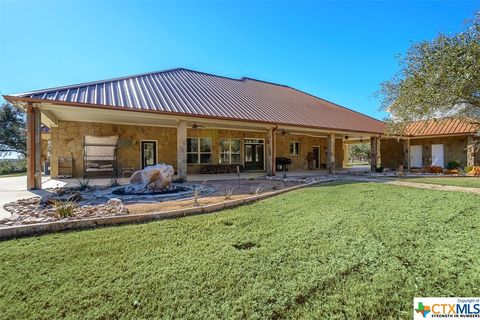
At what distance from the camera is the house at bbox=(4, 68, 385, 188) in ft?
30.2

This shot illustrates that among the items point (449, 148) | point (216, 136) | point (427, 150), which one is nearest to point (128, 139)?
point (216, 136)

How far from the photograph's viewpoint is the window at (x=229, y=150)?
646 inches

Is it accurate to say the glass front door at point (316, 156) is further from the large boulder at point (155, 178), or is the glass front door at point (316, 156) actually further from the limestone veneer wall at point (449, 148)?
the large boulder at point (155, 178)

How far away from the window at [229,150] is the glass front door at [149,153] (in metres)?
4.11

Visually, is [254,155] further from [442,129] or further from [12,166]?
[12,166]

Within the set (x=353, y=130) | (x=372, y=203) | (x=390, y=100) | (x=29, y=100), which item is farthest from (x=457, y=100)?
(x=29, y=100)

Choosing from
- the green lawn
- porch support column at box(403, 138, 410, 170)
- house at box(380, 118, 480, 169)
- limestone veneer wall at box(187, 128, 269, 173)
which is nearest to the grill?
limestone veneer wall at box(187, 128, 269, 173)

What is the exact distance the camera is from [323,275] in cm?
299

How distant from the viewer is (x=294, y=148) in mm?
19453

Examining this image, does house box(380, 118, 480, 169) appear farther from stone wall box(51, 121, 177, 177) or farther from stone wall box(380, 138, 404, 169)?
stone wall box(51, 121, 177, 177)

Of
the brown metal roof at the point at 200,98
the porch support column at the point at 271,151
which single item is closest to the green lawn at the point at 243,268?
the brown metal roof at the point at 200,98

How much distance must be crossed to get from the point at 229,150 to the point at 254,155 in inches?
80.3

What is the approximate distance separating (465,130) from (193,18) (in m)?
18.4

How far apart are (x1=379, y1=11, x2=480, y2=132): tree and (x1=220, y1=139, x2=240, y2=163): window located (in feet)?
32.0
